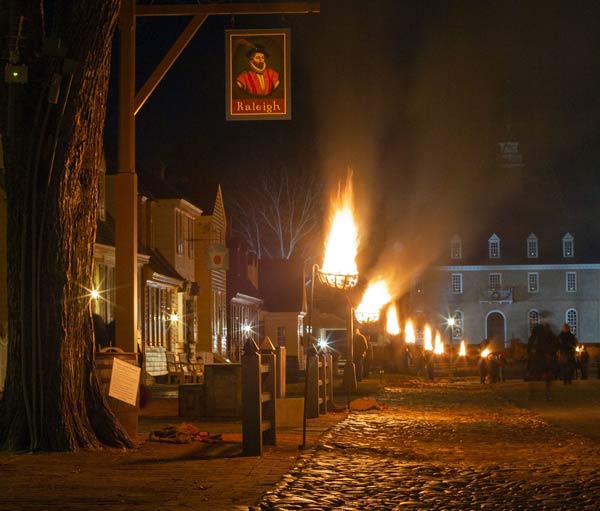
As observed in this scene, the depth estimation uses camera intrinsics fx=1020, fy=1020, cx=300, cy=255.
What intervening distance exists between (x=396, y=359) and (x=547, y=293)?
174ft

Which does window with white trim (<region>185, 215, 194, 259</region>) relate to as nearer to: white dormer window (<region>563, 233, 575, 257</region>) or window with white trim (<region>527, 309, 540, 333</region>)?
window with white trim (<region>527, 309, 540, 333</region>)

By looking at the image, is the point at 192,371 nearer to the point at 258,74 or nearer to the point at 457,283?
the point at 258,74

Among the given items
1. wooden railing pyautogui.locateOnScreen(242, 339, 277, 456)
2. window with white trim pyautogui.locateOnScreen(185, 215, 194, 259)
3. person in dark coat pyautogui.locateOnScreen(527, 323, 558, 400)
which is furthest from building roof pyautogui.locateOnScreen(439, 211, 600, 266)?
wooden railing pyautogui.locateOnScreen(242, 339, 277, 456)

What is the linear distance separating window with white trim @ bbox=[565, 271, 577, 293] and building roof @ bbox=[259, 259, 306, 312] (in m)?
40.0

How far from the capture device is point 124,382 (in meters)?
11.8

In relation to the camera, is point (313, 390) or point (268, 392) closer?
point (268, 392)

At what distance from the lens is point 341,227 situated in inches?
700

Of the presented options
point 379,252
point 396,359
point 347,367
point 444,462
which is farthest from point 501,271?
point 444,462

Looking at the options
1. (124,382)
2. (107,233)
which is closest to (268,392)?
(124,382)

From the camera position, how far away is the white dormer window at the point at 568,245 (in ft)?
301

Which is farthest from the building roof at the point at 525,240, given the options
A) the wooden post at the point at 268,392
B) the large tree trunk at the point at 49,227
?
the large tree trunk at the point at 49,227

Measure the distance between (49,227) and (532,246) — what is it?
85.4 m

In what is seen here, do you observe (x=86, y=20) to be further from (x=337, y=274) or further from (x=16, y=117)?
(x=337, y=274)

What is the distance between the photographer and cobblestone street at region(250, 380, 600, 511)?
785 cm
